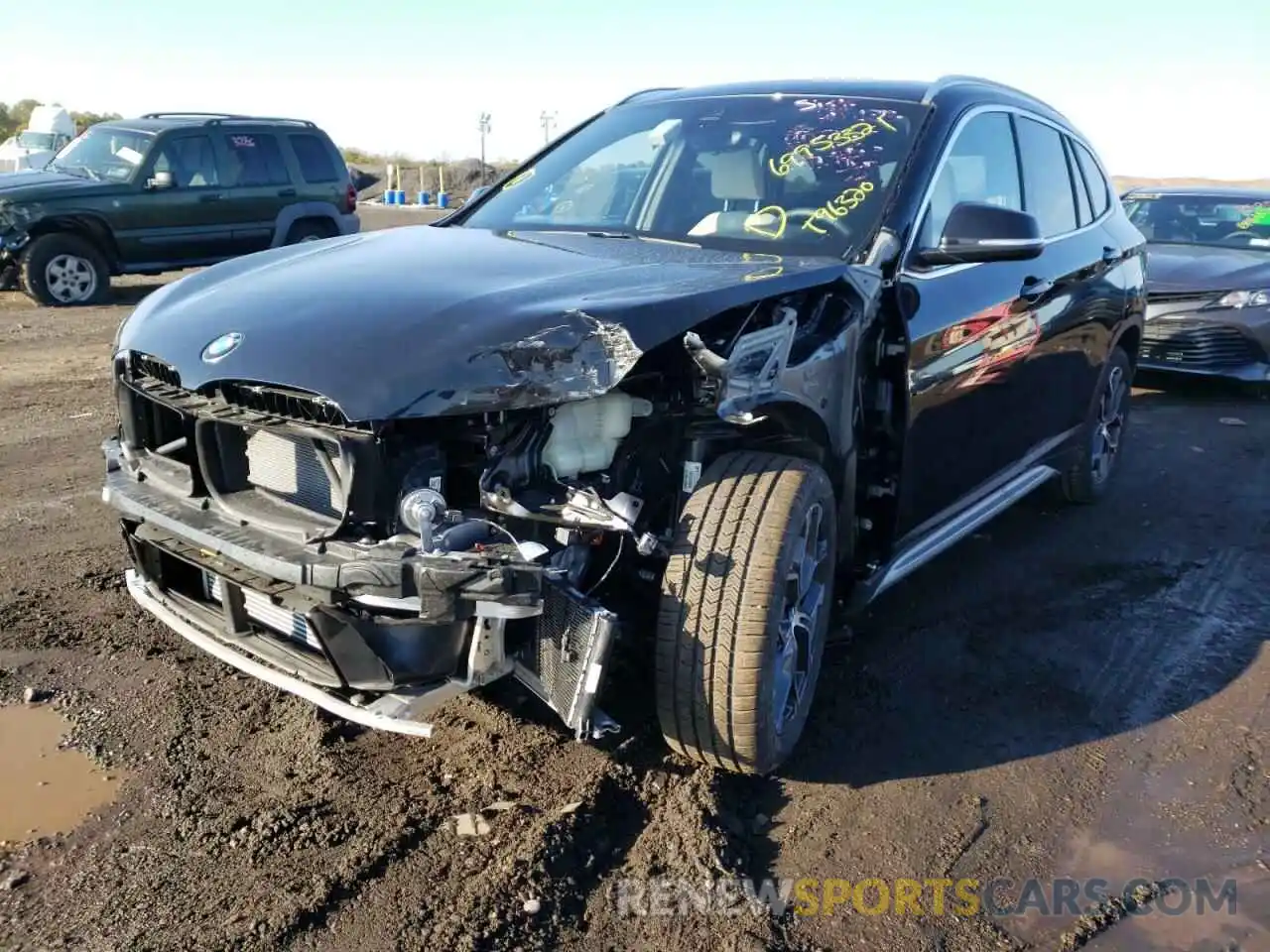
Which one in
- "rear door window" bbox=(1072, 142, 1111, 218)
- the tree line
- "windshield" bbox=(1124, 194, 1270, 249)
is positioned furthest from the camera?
the tree line

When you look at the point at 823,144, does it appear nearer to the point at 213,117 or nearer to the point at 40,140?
the point at 213,117

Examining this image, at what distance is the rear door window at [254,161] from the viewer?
12.8 m

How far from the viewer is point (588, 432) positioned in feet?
9.23

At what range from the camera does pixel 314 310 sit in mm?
2826

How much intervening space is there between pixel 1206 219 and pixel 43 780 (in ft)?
32.8

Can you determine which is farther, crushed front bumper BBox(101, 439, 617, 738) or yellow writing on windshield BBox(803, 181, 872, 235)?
yellow writing on windshield BBox(803, 181, 872, 235)

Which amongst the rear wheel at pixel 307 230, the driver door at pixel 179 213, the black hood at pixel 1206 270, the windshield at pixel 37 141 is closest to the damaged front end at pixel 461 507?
the black hood at pixel 1206 270

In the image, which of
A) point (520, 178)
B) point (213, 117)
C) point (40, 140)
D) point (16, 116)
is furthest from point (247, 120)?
point (16, 116)

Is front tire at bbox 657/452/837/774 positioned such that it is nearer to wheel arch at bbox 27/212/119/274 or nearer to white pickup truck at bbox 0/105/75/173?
wheel arch at bbox 27/212/119/274

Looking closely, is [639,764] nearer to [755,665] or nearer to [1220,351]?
[755,665]

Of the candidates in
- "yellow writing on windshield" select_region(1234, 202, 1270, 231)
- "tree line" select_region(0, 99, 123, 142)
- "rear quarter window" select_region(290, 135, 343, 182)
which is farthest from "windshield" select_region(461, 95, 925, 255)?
"tree line" select_region(0, 99, 123, 142)

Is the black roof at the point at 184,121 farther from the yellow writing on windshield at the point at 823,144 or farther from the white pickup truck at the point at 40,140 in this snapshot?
the white pickup truck at the point at 40,140

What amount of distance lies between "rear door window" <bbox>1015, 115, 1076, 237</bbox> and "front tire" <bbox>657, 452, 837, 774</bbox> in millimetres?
2287

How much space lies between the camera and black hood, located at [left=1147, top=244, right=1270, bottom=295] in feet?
28.3
